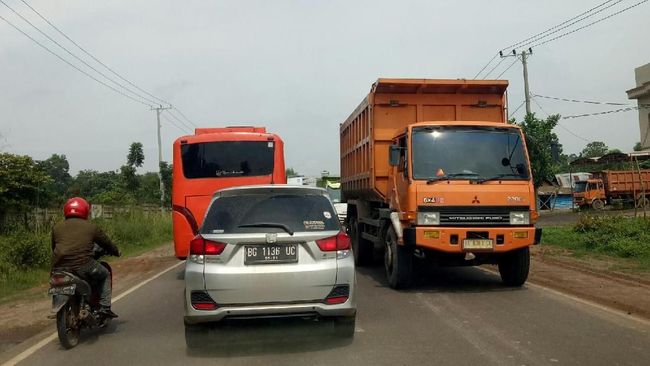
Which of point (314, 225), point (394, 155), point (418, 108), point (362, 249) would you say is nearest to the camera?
point (314, 225)

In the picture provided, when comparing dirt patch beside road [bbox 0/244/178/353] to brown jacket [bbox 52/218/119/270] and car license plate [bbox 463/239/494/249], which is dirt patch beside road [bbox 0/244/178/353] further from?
car license plate [bbox 463/239/494/249]

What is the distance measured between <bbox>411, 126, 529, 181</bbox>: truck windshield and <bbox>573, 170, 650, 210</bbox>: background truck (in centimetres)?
2897

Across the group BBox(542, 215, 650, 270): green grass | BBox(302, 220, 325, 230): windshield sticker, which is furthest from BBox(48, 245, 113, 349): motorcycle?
BBox(542, 215, 650, 270): green grass

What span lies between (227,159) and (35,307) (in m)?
4.58

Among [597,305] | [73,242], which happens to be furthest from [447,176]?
[73,242]

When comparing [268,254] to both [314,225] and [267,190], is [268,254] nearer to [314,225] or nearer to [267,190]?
[314,225]

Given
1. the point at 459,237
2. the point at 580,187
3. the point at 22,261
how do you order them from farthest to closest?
the point at 580,187, the point at 22,261, the point at 459,237

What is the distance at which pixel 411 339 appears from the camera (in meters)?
6.19

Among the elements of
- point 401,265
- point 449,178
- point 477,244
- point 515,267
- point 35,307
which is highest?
point 449,178

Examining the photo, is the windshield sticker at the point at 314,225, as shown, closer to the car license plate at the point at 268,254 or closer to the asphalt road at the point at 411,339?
the car license plate at the point at 268,254

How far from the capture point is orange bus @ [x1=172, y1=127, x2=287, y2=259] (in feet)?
38.8

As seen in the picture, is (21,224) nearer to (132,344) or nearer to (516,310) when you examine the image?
(132,344)

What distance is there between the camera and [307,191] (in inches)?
240

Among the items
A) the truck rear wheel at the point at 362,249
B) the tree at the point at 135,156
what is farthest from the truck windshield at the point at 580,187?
the tree at the point at 135,156
